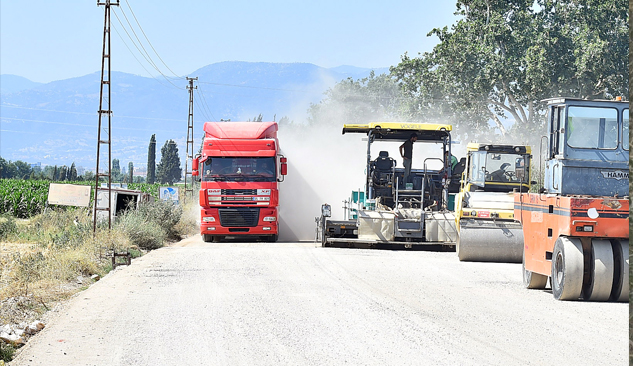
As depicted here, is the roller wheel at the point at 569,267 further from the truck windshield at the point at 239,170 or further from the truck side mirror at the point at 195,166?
the truck side mirror at the point at 195,166

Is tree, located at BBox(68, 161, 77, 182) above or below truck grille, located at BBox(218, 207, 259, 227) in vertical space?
above

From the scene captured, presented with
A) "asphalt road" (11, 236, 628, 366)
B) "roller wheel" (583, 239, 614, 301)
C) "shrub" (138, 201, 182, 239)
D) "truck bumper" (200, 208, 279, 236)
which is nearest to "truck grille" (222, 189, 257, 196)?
"truck bumper" (200, 208, 279, 236)

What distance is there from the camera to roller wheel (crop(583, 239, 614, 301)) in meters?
11.8

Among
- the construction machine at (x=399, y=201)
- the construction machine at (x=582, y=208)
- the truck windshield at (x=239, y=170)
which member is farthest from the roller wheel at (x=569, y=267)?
the truck windshield at (x=239, y=170)

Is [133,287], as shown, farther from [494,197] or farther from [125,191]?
[125,191]

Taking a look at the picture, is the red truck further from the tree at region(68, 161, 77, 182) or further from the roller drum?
the tree at region(68, 161, 77, 182)

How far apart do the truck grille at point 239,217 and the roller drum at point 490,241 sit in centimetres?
899

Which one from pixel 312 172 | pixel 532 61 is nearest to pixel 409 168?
pixel 312 172

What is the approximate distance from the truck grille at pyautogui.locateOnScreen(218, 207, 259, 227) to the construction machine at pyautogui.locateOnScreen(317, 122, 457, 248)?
3.18m

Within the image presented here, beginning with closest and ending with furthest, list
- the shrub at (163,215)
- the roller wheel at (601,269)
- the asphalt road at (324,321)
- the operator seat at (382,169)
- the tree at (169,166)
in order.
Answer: the asphalt road at (324,321) < the roller wheel at (601,269) < the operator seat at (382,169) < the shrub at (163,215) < the tree at (169,166)

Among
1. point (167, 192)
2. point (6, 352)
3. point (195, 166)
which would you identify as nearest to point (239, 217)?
point (195, 166)

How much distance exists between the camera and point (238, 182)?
2589 cm

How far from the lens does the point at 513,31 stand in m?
50.2

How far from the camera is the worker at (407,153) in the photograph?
23.7 m
